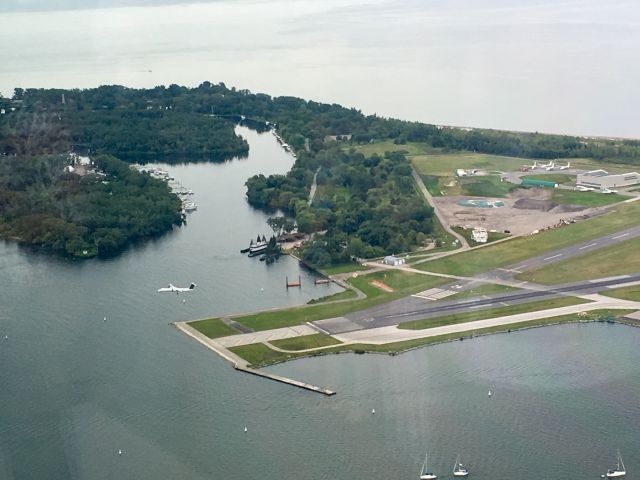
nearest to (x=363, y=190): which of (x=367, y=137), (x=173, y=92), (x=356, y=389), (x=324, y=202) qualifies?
(x=324, y=202)

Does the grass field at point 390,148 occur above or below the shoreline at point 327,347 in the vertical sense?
above

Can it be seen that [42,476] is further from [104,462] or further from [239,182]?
[239,182]

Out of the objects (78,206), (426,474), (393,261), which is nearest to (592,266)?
(393,261)

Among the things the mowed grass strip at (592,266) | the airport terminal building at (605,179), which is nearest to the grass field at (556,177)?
the airport terminal building at (605,179)

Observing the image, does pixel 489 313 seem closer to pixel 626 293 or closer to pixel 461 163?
pixel 626 293

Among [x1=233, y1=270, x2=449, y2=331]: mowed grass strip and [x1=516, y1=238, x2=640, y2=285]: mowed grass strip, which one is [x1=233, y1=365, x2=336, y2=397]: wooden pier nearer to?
[x1=233, y1=270, x2=449, y2=331]: mowed grass strip

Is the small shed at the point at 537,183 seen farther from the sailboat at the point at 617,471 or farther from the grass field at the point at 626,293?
the sailboat at the point at 617,471

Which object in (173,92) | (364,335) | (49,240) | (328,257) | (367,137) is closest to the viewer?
(364,335)
